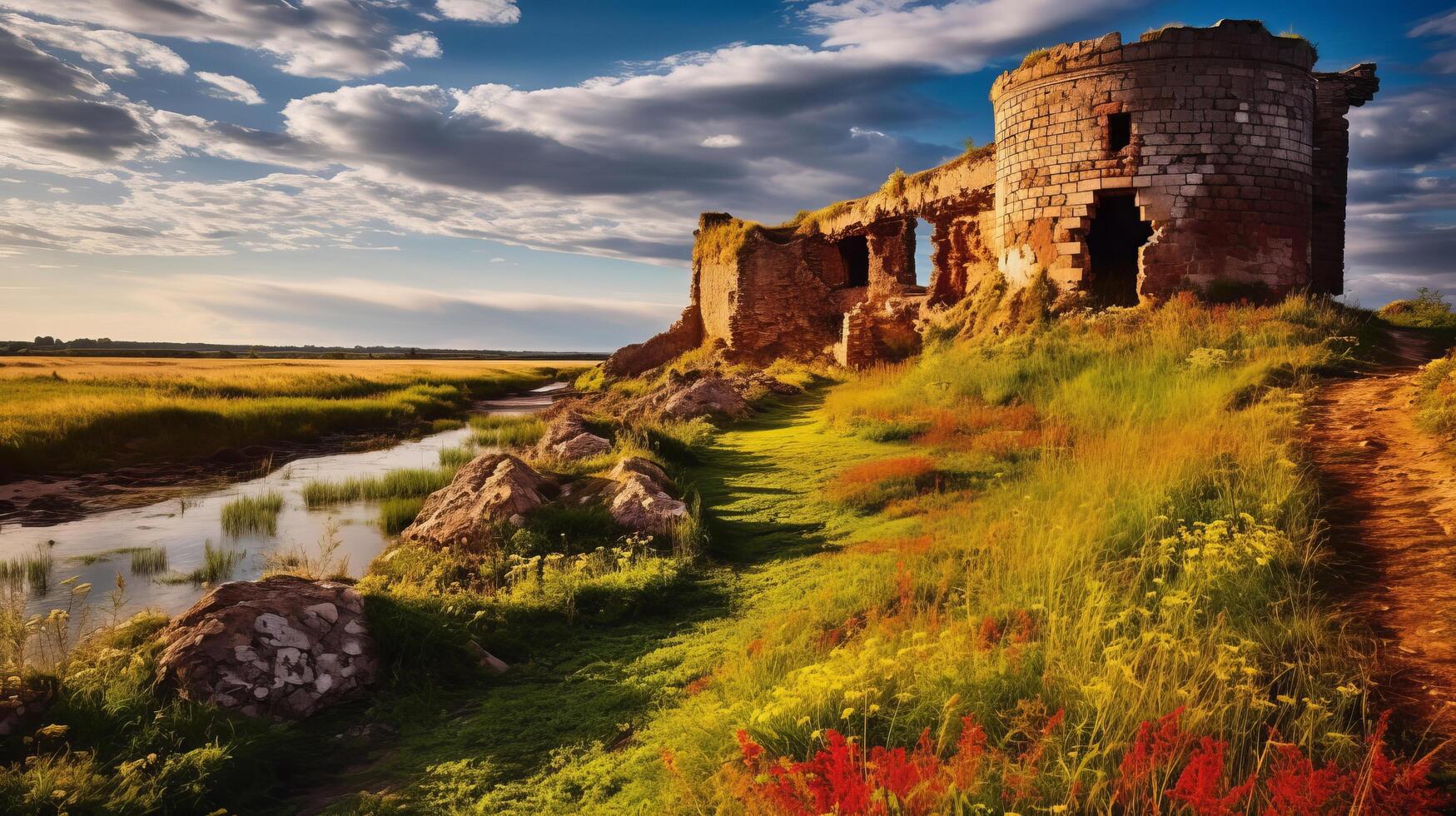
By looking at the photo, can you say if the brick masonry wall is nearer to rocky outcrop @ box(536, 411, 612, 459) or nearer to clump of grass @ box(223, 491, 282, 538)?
rocky outcrop @ box(536, 411, 612, 459)

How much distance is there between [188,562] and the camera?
10.1 m

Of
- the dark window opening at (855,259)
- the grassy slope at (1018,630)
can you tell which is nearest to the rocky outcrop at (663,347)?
the dark window opening at (855,259)

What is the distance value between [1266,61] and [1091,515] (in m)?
13.2

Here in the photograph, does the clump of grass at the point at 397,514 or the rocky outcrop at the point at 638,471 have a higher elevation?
the rocky outcrop at the point at 638,471

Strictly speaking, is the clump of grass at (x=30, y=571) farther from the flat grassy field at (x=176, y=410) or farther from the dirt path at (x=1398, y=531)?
the dirt path at (x=1398, y=531)

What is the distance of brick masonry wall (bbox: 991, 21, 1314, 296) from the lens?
13883 millimetres

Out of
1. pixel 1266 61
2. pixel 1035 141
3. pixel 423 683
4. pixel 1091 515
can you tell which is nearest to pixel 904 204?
pixel 1035 141

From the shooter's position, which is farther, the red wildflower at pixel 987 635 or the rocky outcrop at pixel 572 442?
the rocky outcrop at pixel 572 442

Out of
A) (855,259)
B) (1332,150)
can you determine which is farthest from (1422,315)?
(855,259)

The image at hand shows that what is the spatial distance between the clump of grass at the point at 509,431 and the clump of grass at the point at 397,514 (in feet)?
18.5

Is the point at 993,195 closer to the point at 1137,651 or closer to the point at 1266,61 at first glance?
the point at 1266,61

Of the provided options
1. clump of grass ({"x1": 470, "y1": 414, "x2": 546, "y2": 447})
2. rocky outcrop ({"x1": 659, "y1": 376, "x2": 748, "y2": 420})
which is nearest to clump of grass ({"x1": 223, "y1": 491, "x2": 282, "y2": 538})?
clump of grass ({"x1": 470, "y1": 414, "x2": 546, "y2": 447})

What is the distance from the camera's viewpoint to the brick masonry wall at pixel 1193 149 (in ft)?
45.5

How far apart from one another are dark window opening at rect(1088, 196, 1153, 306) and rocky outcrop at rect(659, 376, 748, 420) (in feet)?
23.9
